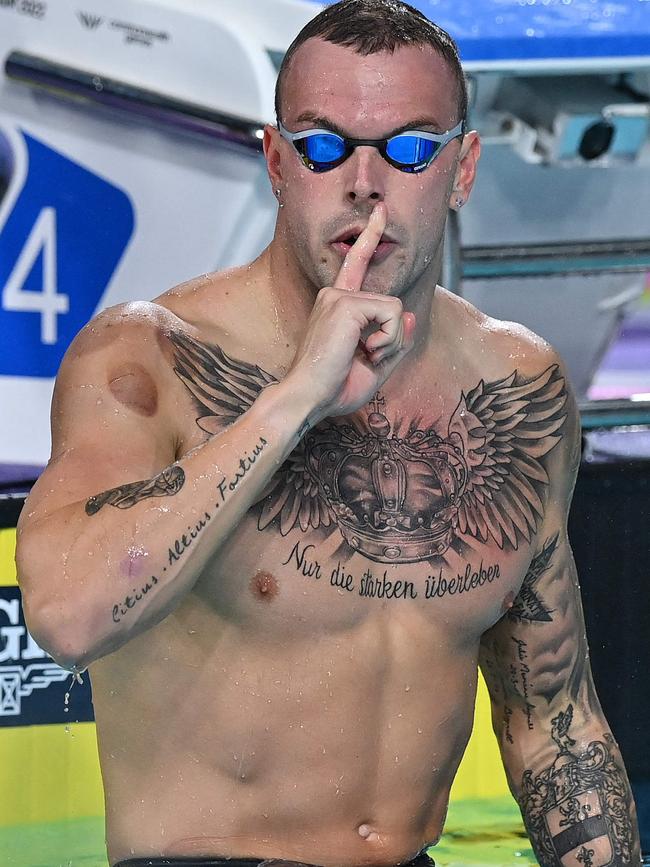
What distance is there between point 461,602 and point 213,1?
2223mm

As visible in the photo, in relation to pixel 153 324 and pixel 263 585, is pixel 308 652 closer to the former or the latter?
pixel 263 585

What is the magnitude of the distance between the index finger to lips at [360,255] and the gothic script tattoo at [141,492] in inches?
11.5

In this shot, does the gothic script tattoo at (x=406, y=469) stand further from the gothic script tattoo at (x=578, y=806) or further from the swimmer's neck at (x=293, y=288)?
the gothic script tattoo at (x=578, y=806)

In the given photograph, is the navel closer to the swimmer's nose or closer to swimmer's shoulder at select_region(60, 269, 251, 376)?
swimmer's shoulder at select_region(60, 269, 251, 376)

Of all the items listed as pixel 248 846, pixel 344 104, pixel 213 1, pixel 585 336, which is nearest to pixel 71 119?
pixel 213 1

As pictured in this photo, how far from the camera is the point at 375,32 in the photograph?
1771 mm

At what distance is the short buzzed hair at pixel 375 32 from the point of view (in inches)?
69.3

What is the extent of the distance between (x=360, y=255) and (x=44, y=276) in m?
2.16

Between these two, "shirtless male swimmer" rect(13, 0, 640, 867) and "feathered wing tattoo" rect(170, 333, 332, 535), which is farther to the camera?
"feathered wing tattoo" rect(170, 333, 332, 535)

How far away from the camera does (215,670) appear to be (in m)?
1.78

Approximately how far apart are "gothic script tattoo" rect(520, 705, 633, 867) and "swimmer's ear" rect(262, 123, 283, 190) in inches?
34.4

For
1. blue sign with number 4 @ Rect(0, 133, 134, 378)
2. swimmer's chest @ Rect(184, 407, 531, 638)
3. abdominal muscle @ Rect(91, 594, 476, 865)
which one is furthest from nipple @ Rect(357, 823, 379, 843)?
blue sign with number 4 @ Rect(0, 133, 134, 378)

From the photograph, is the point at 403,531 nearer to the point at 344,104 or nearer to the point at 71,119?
the point at 344,104

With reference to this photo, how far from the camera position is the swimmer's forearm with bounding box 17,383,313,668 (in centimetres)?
146
